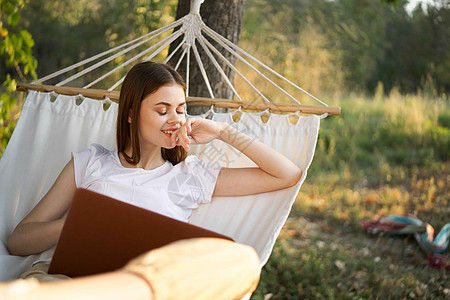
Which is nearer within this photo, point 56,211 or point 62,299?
point 62,299

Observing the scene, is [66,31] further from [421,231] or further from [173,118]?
[173,118]

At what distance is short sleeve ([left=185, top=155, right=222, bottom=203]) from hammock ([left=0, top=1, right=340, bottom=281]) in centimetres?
4

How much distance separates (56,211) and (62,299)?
911 mm

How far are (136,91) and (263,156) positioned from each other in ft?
1.64

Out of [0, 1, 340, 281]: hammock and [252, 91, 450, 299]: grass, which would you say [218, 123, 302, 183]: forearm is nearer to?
[0, 1, 340, 281]: hammock

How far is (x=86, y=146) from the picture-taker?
2055 millimetres

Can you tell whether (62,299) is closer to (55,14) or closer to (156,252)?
(156,252)

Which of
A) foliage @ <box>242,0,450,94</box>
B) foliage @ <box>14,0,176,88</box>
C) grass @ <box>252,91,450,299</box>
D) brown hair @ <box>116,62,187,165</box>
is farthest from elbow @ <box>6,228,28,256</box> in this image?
foliage @ <box>242,0,450,94</box>

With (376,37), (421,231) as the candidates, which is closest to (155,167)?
(421,231)

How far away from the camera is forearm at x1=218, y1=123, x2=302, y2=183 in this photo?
1.73 meters

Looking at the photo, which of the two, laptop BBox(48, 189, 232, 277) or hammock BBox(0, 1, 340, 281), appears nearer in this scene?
laptop BBox(48, 189, 232, 277)

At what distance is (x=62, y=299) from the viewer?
2.54ft

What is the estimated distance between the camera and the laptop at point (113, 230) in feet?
3.90

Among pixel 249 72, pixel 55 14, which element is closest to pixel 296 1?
pixel 55 14
